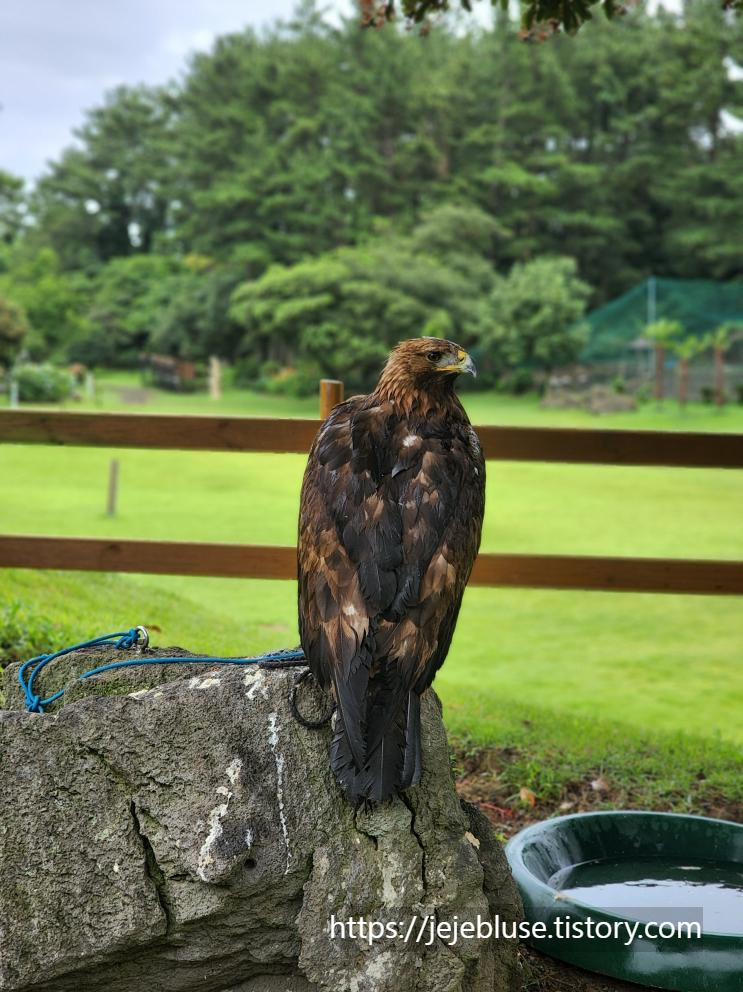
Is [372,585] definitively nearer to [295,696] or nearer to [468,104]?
[295,696]

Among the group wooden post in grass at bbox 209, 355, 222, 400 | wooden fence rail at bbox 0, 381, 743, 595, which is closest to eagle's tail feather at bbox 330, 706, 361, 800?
wooden fence rail at bbox 0, 381, 743, 595

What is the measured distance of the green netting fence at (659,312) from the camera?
80.4 ft

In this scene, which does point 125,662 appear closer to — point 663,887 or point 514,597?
point 663,887

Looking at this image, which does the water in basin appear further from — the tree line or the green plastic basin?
the tree line

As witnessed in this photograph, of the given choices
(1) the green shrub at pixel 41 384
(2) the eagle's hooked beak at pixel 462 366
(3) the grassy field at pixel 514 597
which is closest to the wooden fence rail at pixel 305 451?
(3) the grassy field at pixel 514 597

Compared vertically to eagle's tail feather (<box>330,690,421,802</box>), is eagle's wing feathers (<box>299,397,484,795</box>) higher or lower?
higher

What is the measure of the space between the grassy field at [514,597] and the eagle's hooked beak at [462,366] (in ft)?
6.15

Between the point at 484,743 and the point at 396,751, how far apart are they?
195 cm

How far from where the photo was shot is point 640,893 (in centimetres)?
255

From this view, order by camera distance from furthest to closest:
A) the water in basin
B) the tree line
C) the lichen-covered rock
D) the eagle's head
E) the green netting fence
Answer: the tree line < the green netting fence < the water in basin < the eagle's head < the lichen-covered rock

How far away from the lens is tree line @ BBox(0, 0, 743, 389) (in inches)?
1094

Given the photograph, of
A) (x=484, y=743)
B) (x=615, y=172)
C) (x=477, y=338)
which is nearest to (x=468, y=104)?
(x=615, y=172)

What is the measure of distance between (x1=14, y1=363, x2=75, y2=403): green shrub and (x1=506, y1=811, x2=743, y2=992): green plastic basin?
1958 centimetres

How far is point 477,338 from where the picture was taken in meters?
26.4
